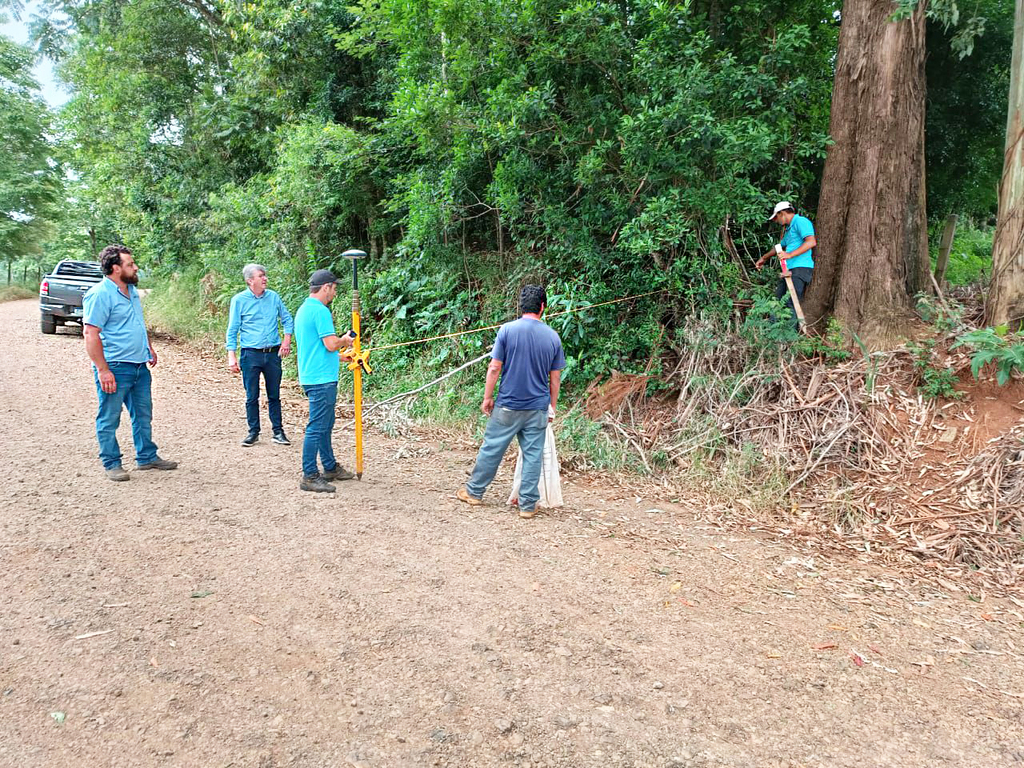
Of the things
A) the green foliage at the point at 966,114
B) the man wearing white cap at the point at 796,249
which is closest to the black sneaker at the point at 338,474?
the man wearing white cap at the point at 796,249

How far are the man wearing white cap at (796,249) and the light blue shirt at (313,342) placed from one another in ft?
14.7

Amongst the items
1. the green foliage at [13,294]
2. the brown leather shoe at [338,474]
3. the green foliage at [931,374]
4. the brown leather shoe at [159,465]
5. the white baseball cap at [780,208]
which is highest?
the white baseball cap at [780,208]

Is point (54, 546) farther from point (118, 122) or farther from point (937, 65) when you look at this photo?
point (118, 122)

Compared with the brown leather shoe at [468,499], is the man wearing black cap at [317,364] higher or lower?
higher

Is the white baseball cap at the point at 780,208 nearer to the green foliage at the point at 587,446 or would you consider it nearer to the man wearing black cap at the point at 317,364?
the green foliage at the point at 587,446

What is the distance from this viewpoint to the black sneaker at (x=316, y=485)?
561cm

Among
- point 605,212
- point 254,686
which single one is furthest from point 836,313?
point 254,686

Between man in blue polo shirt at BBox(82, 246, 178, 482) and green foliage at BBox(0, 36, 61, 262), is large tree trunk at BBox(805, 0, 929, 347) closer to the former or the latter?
man in blue polo shirt at BBox(82, 246, 178, 482)

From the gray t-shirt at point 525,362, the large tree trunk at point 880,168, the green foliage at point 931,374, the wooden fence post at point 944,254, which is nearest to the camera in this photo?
the gray t-shirt at point 525,362

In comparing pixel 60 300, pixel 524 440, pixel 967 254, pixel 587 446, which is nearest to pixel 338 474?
pixel 524 440

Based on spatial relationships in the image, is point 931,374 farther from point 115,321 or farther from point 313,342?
point 115,321

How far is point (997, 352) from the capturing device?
559 centimetres

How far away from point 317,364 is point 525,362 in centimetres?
170

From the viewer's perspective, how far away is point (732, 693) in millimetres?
3096
